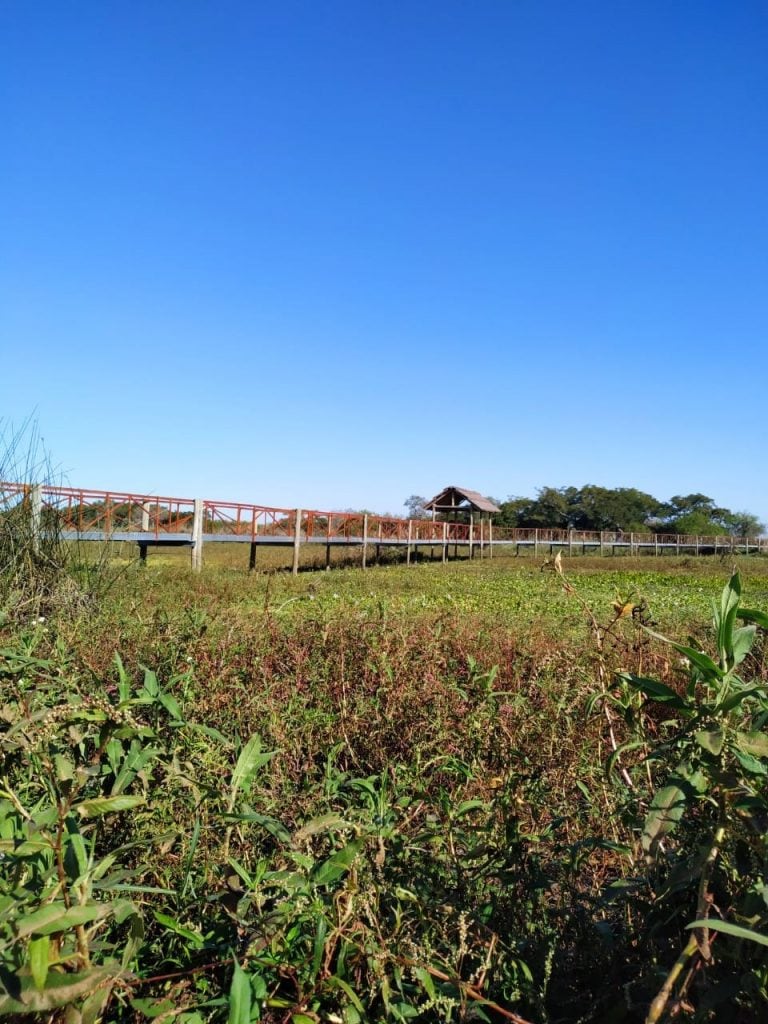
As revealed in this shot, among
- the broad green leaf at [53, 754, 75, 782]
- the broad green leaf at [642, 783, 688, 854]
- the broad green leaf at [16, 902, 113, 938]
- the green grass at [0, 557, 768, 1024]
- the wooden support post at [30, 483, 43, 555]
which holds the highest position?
the wooden support post at [30, 483, 43, 555]

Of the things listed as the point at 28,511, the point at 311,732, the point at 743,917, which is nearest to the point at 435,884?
the point at 743,917

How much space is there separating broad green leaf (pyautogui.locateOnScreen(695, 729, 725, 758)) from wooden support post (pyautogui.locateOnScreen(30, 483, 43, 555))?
5.32 meters

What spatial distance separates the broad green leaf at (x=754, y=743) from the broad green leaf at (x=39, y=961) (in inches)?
35.5

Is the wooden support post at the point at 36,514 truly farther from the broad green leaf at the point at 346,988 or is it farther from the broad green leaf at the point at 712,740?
the broad green leaf at the point at 712,740

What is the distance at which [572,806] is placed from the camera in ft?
7.11

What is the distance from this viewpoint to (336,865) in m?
1.10

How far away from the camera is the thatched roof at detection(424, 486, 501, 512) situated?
37.2m

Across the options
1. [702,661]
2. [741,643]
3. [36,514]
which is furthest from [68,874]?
[36,514]

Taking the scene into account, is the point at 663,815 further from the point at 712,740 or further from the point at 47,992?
the point at 47,992

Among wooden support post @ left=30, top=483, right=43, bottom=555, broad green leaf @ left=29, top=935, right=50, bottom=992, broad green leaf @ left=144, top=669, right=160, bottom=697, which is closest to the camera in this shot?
broad green leaf @ left=29, top=935, right=50, bottom=992

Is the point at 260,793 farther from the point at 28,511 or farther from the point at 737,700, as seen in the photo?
the point at 28,511

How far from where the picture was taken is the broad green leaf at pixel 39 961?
2.43 ft

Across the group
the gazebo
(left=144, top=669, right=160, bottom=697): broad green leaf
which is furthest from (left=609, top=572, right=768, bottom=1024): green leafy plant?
the gazebo

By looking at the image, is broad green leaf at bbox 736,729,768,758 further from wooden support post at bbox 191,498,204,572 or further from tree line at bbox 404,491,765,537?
tree line at bbox 404,491,765,537
